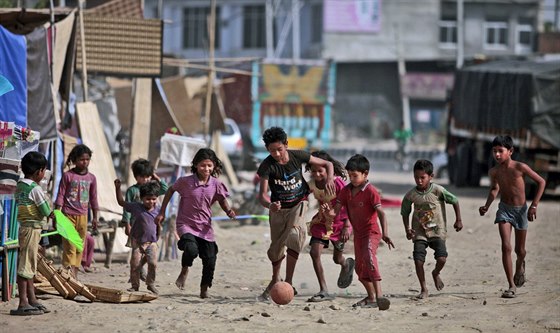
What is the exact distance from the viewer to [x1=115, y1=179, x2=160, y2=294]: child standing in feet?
35.7

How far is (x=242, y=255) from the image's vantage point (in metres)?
14.7

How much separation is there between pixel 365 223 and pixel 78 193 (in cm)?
308

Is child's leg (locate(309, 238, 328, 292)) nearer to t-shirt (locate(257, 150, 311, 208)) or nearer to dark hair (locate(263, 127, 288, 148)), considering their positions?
t-shirt (locate(257, 150, 311, 208))

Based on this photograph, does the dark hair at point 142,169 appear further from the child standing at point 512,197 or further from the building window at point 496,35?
the building window at point 496,35

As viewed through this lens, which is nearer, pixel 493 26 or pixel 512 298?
pixel 512 298

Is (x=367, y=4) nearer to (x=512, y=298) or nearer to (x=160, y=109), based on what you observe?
(x=160, y=109)

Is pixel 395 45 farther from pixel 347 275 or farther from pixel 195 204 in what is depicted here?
pixel 195 204

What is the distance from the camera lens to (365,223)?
10.2 metres

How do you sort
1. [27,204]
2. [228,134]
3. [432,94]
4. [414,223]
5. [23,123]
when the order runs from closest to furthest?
1. [27,204]
2. [414,223]
3. [23,123]
4. [228,134]
5. [432,94]

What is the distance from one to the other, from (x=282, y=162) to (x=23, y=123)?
375 centimetres

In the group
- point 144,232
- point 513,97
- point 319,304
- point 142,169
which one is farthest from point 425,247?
point 513,97

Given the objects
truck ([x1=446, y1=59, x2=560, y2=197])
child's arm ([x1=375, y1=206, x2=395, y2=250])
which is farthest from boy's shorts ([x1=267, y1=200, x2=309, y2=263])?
truck ([x1=446, y1=59, x2=560, y2=197])

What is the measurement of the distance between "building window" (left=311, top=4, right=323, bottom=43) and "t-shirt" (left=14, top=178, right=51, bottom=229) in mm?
47280

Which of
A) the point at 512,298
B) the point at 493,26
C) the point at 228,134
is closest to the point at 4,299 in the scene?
the point at 512,298
